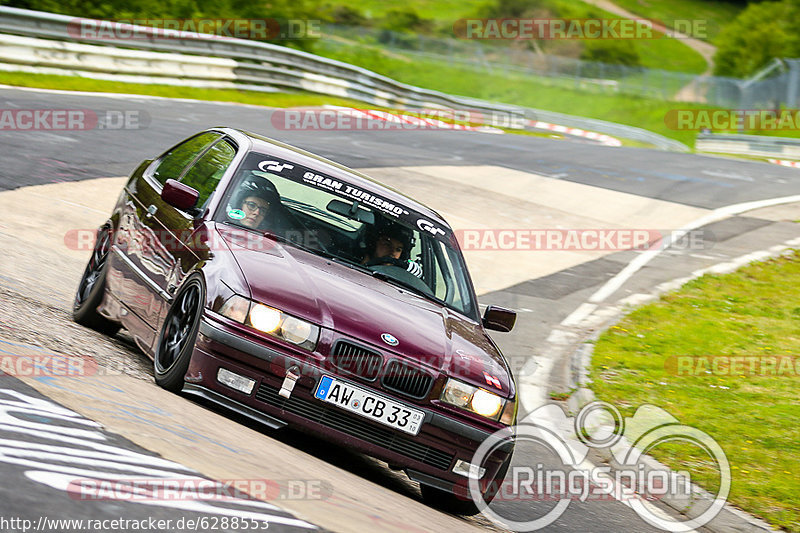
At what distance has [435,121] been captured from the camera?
3192 centimetres

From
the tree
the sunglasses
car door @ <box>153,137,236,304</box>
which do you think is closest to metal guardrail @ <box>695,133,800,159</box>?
car door @ <box>153,137,236,304</box>

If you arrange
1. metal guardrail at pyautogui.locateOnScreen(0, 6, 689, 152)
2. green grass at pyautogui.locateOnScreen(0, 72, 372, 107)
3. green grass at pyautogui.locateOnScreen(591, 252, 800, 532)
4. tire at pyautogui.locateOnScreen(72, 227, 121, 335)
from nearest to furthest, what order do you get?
1. tire at pyautogui.locateOnScreen(72, 227, 121, 335)
2. green grass at pyautogui.locateOnScreen(591, 252, 800, 532)
3. green grass at pyautogui.locateOnScreen(0, 72, 372, 107)
4. metal guardrail at pyautogui.locateOnScreen(0, 6, 689, 152)

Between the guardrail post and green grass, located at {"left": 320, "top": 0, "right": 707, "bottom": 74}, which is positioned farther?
green grass, located at {"left": 320, "top": 0, "right": 707, "bottom": 74}

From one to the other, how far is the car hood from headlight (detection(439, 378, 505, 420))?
4 centimetres

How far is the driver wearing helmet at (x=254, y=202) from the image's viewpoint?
6504mm

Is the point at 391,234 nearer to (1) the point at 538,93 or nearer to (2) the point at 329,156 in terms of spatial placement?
(2) the point at 329,156

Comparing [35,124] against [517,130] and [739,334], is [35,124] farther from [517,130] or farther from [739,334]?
[517,130]

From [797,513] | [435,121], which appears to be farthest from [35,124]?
[435,121]

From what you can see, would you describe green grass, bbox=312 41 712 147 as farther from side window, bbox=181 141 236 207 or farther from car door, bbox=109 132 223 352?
side window, bbox=181 141 236 207

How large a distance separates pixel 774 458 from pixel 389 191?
11.5 ft

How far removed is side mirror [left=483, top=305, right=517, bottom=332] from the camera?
7035mm

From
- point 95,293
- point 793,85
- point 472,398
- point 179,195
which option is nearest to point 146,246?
point 179,195

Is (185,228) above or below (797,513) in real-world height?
above

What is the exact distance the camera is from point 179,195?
641 centimetres
